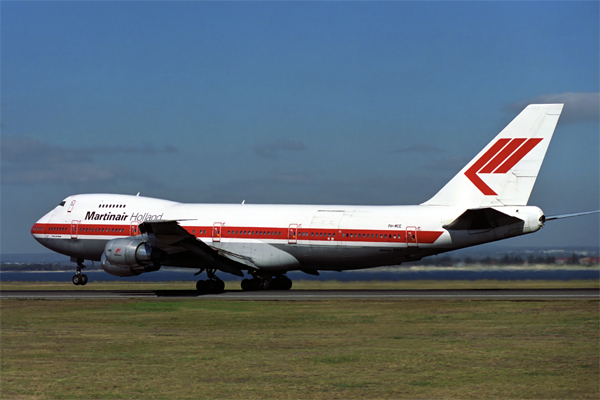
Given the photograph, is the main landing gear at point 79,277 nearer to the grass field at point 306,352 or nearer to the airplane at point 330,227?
the airplane at point 330,227

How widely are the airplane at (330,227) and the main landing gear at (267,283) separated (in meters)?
0.06

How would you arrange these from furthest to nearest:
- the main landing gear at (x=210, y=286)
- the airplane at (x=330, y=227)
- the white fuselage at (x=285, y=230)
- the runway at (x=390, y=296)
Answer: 1. the main landing gear at (x=210, y=286)
2. the white fuselage at (x=285, y=230)
3. the airplane at (x=330, y=227)
4. the runway at (x=390, y=296)

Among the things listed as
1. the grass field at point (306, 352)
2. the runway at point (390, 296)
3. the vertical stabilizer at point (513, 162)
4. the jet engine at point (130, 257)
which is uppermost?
the vertical stabilizer at point (513, 162)

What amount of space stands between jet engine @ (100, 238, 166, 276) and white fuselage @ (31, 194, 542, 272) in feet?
8.21

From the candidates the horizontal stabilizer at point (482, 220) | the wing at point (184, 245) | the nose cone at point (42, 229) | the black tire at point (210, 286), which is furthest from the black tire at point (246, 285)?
the nose cone at point (42, 229)

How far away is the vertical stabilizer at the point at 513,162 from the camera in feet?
125

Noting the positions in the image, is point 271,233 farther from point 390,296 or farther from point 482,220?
point 482,220

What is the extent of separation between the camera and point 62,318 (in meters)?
27.0

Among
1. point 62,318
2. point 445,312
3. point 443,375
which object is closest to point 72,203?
point 62,318

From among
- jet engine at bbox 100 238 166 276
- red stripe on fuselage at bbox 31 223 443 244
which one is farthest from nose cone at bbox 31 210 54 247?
jet engine at bbox 100 238 166 276

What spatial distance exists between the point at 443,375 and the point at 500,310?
13666 mm

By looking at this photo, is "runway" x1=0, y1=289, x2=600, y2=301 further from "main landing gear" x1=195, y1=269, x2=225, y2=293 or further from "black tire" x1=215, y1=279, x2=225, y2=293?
"black tire" x1=215, y1=279, x2=225, y2=293

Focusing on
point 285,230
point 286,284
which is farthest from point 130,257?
point 286,284

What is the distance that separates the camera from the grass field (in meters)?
14.1
